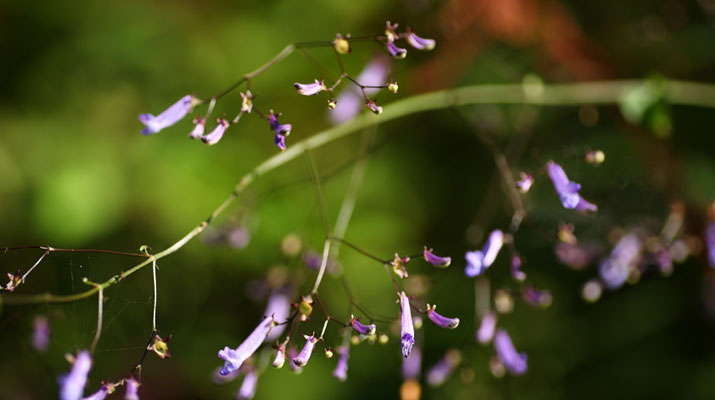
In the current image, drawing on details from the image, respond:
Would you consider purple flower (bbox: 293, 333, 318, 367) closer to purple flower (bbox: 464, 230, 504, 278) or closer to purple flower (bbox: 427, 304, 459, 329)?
purple flower (bbox: 427, 304, 459, 329)

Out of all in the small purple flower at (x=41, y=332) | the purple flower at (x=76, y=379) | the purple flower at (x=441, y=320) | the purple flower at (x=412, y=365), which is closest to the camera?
the purple flower at (x=76, y=379)

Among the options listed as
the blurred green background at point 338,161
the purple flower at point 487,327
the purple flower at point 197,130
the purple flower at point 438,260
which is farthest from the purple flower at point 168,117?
the blurred green background at point 338,161

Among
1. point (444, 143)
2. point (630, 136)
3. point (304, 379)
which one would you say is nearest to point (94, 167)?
point (304, 379)

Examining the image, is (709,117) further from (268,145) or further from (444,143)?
(268,145)

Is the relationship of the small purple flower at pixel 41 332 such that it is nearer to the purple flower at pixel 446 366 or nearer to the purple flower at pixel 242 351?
the purple flower at pixel 242 351

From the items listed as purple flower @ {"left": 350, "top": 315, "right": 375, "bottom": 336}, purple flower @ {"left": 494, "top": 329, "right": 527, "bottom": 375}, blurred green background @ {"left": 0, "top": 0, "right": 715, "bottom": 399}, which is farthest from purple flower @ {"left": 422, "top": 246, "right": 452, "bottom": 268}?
blurred green background @ {"left": 0, "top": 0, "right": 715, "bottom": 399}

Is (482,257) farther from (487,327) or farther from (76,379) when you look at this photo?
(76,379)
